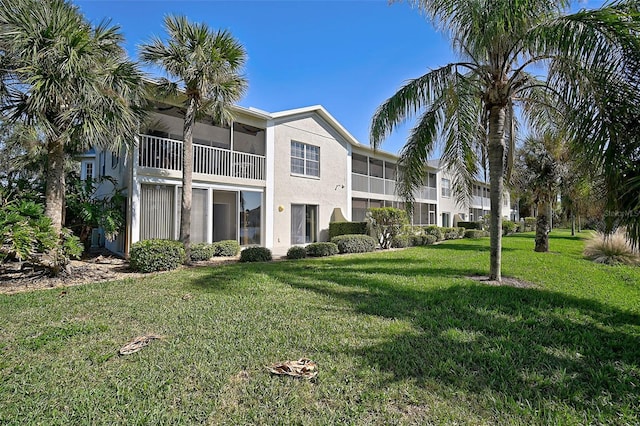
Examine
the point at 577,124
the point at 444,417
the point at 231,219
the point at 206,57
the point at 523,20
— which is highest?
the point at 206,57

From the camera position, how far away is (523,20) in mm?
6391

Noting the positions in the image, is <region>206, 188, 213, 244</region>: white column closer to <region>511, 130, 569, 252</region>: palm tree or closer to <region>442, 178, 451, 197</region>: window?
<region>511, 130, 569, 252</region>: palm tree

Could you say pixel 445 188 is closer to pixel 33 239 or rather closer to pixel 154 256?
pixel 154 256

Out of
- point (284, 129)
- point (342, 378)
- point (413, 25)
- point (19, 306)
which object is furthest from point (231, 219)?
point (342, 378)

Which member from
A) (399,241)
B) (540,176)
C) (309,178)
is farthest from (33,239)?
(540,176)

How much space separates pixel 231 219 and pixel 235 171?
2312mm

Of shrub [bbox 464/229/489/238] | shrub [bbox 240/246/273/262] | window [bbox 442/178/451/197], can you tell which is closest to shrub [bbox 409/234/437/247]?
shrub [bbox 464/229/489/238]

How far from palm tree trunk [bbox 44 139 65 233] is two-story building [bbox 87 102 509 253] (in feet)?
4.96

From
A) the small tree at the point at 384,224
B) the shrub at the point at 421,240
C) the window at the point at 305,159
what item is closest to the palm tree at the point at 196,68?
the window at the point at 305,159

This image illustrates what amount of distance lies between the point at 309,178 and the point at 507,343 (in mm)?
14921

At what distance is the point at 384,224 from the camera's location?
57.9 feet

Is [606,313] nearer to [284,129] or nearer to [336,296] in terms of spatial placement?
[336,296]

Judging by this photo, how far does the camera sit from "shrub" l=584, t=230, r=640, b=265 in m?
11.8

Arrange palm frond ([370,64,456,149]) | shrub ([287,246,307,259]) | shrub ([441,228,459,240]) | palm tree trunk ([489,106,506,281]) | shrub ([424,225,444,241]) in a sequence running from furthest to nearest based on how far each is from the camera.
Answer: shrub ([441,228,459,240]) → shrub ([424,225,444,241]) → shrub ([287,246,307,259]) → palm frond ([370,64,456,149]) → palm tree trunk ([489,106,506,281])
